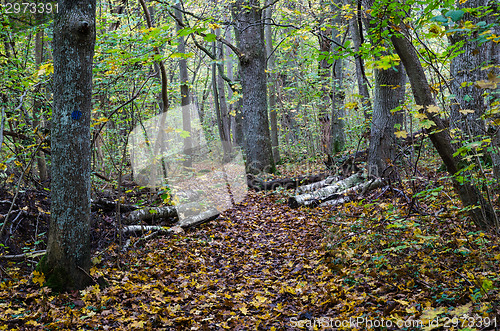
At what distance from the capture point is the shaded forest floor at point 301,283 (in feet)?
10.4

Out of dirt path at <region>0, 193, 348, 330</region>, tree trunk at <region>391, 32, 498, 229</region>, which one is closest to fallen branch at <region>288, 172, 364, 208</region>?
dirt path at <region>0, 193, 348, 330</region>

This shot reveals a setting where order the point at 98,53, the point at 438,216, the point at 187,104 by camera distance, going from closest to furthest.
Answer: the point at 438,216 → the point at 98,53 → the point at 187,104

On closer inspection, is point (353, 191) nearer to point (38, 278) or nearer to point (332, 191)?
point (332, 191)

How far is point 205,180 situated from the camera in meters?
10.5

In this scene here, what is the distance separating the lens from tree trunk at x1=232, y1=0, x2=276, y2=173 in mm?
10521

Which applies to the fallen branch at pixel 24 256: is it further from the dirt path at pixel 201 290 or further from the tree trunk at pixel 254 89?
the tree trunk at pixel 254 89

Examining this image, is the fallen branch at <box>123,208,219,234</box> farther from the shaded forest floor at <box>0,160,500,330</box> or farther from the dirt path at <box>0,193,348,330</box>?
the shaded forest floor at <box>0,160,500,330</box>

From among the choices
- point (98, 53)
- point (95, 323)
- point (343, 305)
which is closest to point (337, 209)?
point (343, 305)

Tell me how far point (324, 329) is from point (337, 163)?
299 inches

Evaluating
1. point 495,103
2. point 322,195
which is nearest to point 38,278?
point 495,103

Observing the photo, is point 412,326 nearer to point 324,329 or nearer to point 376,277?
point 324,329

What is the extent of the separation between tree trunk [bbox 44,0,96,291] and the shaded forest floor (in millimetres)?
316

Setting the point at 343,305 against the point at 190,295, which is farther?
A: the point at 190,295

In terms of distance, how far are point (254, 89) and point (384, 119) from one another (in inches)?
177
